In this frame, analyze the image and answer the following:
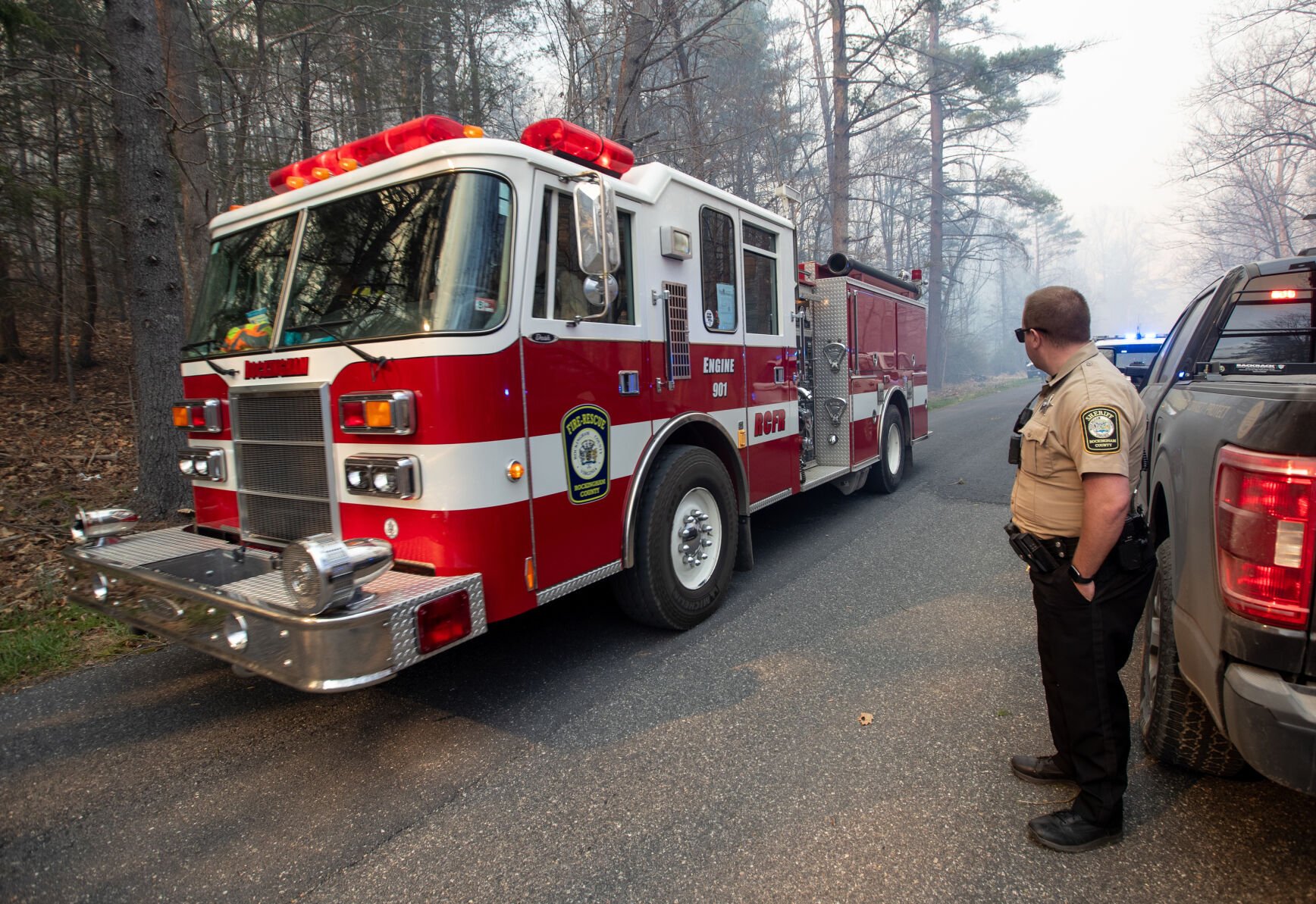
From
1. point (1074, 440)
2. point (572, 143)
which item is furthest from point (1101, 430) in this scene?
point (572, 143)

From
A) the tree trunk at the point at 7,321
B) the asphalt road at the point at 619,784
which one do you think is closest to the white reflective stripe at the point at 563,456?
the asphalt road at the point at 619,784

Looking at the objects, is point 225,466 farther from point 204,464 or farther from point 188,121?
point 188,121

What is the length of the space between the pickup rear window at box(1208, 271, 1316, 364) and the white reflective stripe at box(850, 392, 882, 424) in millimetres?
3436

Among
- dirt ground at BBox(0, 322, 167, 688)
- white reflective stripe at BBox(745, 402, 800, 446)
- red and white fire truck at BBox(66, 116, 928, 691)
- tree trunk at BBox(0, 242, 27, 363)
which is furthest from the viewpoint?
tree trunk at BBox(0, 242, 27, 363)

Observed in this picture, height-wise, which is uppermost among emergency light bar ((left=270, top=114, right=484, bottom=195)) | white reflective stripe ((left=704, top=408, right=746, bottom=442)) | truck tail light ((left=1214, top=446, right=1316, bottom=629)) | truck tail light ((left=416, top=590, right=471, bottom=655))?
emergency light bar ((left=270, top=114, right=484, bottom=195))

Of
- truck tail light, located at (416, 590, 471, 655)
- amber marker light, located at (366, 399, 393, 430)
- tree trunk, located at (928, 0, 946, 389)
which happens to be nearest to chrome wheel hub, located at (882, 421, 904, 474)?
truck tail light, located at (416, 590, 471, 655)

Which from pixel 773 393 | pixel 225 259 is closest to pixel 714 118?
pixel 773 393

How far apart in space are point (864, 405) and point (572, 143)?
173 inches

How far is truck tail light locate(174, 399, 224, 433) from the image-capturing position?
377 cm

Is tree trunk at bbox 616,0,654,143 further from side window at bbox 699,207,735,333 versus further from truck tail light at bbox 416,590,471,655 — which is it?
truck tail light at bbox 416,590,471,655

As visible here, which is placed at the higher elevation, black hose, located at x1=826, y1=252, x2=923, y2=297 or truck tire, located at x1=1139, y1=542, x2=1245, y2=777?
black hose, located at x1=826, y1=252, x2=923, y2=297

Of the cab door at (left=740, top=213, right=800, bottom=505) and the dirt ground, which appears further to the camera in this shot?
the cab door at (left=740, top=213, right=800, bottom=505)

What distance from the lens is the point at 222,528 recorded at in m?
3.82

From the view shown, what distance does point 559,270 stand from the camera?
341cm
